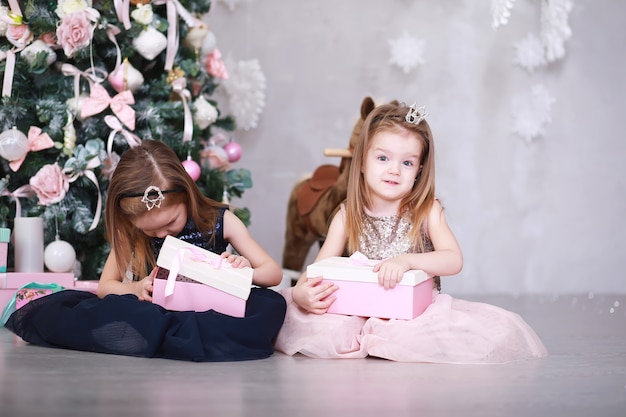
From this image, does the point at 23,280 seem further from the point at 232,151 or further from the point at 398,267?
the point at 398,267

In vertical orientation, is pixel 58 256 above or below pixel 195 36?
below

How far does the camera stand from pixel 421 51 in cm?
459

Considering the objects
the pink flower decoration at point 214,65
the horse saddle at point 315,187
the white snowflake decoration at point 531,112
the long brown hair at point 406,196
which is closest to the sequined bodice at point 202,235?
the long brown hair at point 406,196

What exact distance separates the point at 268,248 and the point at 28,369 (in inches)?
104

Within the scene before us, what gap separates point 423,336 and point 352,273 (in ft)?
0.89

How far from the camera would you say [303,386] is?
192 cm

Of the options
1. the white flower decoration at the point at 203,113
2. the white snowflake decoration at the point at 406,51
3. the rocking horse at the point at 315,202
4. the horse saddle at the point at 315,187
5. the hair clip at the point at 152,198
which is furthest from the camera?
the white snowflake decoration at the point at 406,51

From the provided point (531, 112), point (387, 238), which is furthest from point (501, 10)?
point (387, 238)

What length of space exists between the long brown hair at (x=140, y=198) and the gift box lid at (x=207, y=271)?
189mm

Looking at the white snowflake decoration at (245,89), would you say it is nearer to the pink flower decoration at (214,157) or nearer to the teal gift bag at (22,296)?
the pink flower decoration at (214,157)

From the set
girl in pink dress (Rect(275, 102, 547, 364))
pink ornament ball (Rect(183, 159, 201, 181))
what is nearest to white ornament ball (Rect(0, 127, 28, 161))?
pink ornament ball (Rect(183, 159, 201, 181))

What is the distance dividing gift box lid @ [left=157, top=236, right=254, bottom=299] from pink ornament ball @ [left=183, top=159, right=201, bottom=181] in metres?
0.85

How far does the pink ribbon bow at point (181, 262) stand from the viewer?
2.34 metres

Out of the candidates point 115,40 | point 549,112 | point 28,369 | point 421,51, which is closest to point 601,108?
point 549,112
